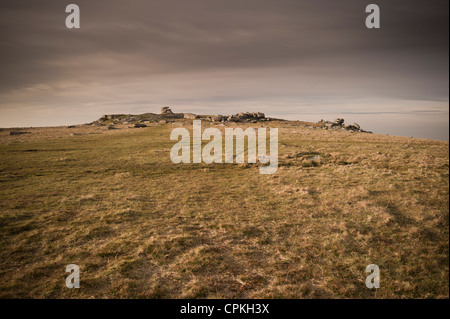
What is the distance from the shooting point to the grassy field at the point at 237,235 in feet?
23.6

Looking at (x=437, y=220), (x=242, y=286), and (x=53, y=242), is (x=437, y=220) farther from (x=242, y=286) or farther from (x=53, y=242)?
(x=53, y=242)

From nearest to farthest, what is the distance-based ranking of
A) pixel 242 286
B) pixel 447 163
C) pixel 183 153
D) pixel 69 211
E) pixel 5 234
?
1. pixel 447 163
2. pixel 242 286
3. pixel 5 234
4. pixel 69 211
5. pixel 183 153

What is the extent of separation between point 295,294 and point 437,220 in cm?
852

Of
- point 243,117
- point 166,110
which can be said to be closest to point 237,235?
point 243,117

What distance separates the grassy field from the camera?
7188 mm

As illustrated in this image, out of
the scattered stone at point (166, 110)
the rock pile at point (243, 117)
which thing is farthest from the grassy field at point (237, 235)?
the scattered stone at point (166, 110)

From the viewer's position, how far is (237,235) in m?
10.8

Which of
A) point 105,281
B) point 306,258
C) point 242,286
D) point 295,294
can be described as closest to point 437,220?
point 306,258

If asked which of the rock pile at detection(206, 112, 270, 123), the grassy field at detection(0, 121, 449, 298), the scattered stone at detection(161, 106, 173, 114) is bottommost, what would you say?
the grassy field at detection(0, 121, 449, 298)

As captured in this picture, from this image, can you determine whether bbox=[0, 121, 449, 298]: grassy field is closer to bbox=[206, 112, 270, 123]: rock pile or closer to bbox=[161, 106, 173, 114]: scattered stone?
bbox=[206, 112, 270, 123]: rock pile

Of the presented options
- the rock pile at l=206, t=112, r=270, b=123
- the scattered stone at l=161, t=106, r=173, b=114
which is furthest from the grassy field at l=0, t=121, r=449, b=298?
the scattered stone at l=161, t=106, r=173, b=114

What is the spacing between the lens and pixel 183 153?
36906mm

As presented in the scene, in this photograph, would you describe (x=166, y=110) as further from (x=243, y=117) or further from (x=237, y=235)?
(x=237, y=235)

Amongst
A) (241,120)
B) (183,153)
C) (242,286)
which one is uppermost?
(241,120)
